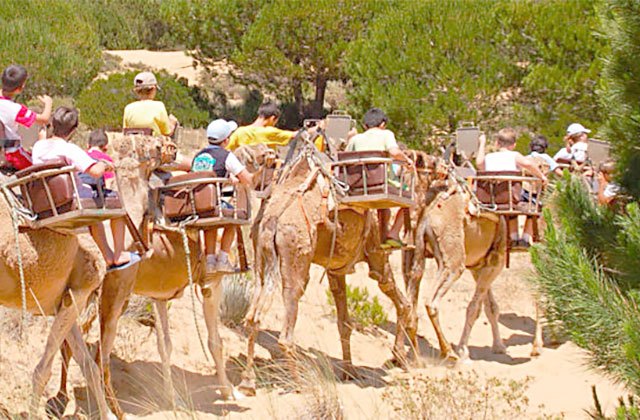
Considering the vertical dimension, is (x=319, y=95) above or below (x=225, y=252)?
below

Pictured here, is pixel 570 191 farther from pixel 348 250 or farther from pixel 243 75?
pixel 243 75

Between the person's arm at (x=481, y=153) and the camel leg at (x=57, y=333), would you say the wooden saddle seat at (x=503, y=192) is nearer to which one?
the person's arm at (x=481, y=153)

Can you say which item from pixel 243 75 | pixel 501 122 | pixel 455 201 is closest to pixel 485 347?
pixel 455 201

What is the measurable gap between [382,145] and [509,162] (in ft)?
8.93

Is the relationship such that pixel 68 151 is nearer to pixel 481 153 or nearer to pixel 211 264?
pixel 211 264

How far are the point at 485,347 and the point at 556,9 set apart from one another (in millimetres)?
12824

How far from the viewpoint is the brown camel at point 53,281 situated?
25.4 feet

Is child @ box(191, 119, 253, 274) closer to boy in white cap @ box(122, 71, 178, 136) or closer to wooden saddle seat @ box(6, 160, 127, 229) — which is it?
boy in white cap @ box(122, 71, 178, 136)

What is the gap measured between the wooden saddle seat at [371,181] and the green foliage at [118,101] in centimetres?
1672

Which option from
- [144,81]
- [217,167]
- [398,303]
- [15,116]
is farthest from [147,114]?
[398,303]

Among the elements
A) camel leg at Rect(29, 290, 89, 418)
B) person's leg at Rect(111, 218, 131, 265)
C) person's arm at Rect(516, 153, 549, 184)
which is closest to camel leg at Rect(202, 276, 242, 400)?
person's leg at Rect(111, 218, 131, 265)

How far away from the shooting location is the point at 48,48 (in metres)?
30.5

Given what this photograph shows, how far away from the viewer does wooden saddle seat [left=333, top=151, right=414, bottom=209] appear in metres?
10.2

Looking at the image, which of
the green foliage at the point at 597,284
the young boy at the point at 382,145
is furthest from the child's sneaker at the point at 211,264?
the green foliage at the point at 597,284
